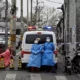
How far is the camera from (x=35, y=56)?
15.7 meters

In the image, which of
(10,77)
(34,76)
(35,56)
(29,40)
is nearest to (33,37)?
(29,40)

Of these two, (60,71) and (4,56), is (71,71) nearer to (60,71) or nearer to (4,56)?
(60,71)

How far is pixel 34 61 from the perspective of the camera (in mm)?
15625

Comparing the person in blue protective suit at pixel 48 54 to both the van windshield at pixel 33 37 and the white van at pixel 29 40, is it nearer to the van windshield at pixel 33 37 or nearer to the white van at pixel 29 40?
the white van at pixel 29 40

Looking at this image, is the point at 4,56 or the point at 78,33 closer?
the point at 4,56

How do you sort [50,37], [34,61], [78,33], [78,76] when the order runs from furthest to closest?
[78,33] → [50,37] → [34,61] → [78,76]

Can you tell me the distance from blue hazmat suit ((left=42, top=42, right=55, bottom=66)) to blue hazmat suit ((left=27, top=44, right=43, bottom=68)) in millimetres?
236

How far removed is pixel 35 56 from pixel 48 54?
0.62 meters

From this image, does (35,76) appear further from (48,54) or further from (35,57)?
(48,54)

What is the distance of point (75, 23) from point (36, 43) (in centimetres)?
914

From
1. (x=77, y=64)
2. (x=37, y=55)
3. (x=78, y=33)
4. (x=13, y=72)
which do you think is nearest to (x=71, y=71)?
(x=77, y=64)

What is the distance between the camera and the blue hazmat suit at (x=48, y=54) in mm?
15609

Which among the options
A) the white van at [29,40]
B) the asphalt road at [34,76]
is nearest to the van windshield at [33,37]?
the white van at [29,40]

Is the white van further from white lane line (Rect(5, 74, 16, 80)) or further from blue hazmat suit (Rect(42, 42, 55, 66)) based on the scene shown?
white lane line (Rect(5, 74, 16, 80))
